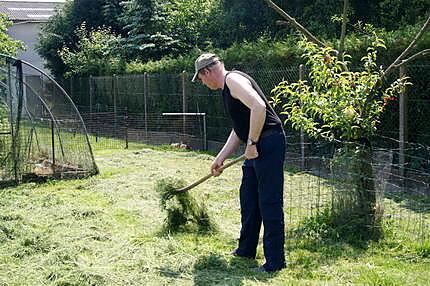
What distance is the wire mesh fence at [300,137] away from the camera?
5676 millimetres

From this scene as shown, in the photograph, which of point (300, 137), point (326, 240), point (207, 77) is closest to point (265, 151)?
point (207, 77)

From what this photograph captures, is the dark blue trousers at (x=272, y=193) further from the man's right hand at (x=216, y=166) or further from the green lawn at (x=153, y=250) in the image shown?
the man's right hand at (x=216, y=166)

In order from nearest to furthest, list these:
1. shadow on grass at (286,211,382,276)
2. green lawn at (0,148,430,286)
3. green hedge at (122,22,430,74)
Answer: green lawn at (0,148,430,286) < shadow on grass at (286,211,382,276) < green hedge at (122,22,430,74)

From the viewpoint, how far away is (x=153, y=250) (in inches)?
198

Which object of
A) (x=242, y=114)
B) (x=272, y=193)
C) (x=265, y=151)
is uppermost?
(x=242, y=114)

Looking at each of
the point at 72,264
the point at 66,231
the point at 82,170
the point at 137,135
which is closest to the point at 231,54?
the point at 137,135

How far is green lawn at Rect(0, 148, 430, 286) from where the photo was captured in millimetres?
4375

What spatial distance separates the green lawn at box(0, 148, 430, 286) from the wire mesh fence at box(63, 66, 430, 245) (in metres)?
0.24

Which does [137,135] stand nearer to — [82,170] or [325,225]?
[82,170]

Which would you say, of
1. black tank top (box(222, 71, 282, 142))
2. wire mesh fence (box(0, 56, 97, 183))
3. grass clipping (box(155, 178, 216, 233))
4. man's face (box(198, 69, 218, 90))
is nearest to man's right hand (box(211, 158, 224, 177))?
black tank top (box(222, 71, 282, 142))

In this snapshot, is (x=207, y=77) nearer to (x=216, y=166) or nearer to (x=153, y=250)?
(x=216, y=166)

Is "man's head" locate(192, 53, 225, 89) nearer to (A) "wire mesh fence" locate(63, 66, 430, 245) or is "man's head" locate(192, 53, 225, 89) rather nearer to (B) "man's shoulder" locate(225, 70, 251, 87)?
(B) "man's shoulder" locate(225, 70, 251, 87)

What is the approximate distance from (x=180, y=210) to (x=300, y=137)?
16.7 feet

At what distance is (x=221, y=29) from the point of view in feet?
63.2
